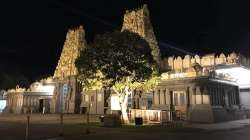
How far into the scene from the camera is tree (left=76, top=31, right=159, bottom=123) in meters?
28.0

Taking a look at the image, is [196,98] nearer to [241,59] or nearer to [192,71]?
[192,71]

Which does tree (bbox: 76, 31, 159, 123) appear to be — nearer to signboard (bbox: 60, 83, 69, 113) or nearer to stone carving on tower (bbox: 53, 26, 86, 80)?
stone carving on tower (bbox: 53, 26, 86, 80)

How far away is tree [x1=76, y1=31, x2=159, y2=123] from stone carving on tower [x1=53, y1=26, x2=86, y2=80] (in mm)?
29560

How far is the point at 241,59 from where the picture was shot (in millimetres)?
41125

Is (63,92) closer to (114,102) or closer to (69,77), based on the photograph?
(69,77)

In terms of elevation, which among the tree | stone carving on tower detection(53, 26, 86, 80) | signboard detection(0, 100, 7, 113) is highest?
stone carving on tower detection(53, 26, 86, 80)

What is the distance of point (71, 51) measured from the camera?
195ft

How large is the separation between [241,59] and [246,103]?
790 centimetres

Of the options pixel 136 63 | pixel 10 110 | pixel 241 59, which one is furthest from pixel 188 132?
pixel 10 110

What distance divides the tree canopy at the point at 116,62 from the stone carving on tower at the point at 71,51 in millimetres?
29640

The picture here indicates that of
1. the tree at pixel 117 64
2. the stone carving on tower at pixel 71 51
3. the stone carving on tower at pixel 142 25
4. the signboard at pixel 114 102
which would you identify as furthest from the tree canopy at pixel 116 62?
the stone carving on tower at pixel 71 51

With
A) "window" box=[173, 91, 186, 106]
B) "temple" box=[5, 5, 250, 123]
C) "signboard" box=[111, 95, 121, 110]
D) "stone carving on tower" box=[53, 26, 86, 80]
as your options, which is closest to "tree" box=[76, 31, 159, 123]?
"temple" box=[5, 5, 250, 123]

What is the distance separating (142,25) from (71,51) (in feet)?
61.7

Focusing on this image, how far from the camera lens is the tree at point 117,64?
2795 centimetres
